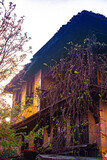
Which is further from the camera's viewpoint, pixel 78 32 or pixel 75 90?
pixel 78 32

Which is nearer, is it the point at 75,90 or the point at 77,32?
the point at 75,90

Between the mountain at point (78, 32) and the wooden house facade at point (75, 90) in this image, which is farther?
the mountain at point (78, 32)

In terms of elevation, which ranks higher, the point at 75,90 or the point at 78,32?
the point at 78,32

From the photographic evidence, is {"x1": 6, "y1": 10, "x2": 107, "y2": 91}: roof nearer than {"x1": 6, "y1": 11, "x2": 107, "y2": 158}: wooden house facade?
No

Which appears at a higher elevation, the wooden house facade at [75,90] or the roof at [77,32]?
the roof at [77,32]

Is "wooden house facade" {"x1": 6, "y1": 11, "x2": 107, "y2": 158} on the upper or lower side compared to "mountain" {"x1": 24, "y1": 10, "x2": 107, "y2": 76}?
lower

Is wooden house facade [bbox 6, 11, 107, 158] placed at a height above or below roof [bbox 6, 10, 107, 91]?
below

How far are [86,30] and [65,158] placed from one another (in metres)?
5.05

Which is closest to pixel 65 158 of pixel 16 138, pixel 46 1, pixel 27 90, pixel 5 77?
pixel 16 138

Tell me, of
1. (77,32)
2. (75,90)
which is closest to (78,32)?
(77,32)

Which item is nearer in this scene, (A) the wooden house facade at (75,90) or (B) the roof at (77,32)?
(A) the wooden house facade at (75,90)

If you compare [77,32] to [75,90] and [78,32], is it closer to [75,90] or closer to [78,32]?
[78,32]

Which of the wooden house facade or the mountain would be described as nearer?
the wooden house facade

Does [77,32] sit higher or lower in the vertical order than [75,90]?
higher
